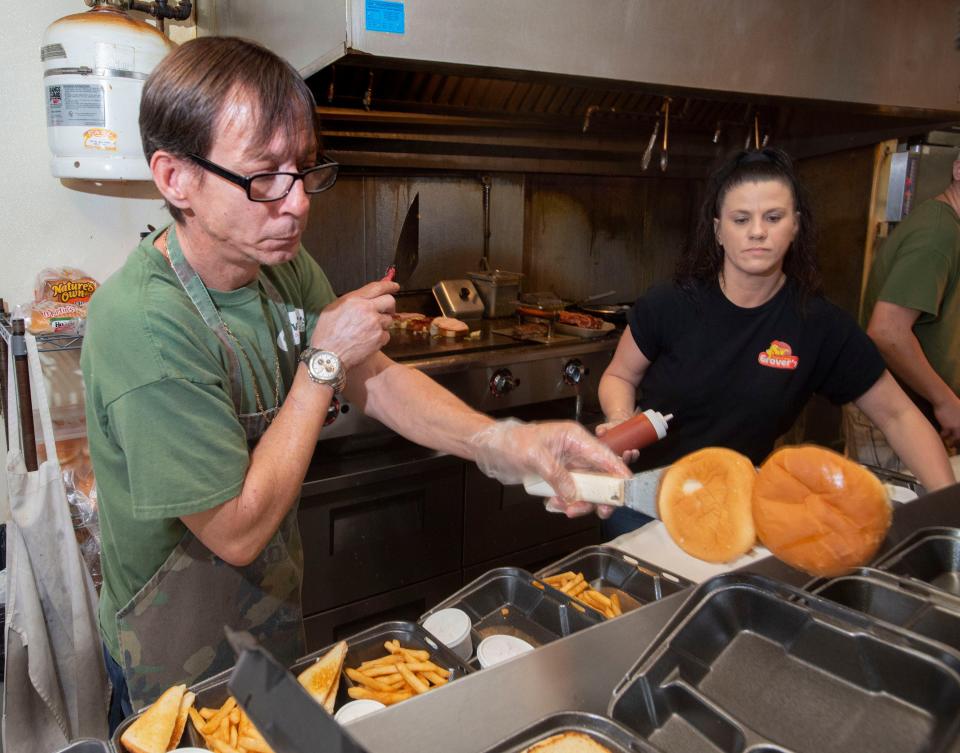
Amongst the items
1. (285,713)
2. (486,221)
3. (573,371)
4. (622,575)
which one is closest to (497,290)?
(486,221)

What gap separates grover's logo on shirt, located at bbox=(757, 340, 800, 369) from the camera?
2.07m

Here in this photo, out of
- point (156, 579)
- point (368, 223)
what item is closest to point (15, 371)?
point (156, 579)

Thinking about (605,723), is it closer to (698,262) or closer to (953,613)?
(953,613)

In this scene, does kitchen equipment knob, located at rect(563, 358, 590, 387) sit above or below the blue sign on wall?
below

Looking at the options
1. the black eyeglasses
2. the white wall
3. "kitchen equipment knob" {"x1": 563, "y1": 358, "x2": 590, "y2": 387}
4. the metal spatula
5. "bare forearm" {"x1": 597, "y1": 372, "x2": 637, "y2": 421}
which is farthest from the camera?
"kitchen equipment knob" {"x1": 563, "y1": 358, "x2": 590, "y2": 387}

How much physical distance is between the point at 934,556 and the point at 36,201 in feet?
9.80

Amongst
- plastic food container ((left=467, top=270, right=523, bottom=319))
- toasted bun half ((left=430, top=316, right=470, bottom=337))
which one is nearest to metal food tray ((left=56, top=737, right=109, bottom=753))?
toasted bun half ((left=430, top=316, right=470, bottom=337))

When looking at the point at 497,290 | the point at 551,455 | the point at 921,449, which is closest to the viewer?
the point at 551,455

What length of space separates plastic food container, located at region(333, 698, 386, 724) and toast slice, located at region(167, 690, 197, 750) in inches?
8.1

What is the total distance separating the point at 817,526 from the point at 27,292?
2.74 m

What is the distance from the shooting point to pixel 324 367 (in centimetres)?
131

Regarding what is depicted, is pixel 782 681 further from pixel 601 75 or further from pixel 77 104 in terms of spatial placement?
pixel 77 104

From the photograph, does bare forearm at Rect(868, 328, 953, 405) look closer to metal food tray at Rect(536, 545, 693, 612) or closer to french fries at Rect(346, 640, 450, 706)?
metal food tray at Rect(536, 545, 693, 612)

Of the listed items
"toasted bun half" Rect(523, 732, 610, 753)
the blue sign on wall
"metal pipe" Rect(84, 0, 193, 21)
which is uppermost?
"metal pipe" Rect(84, 0, 193, 21)
